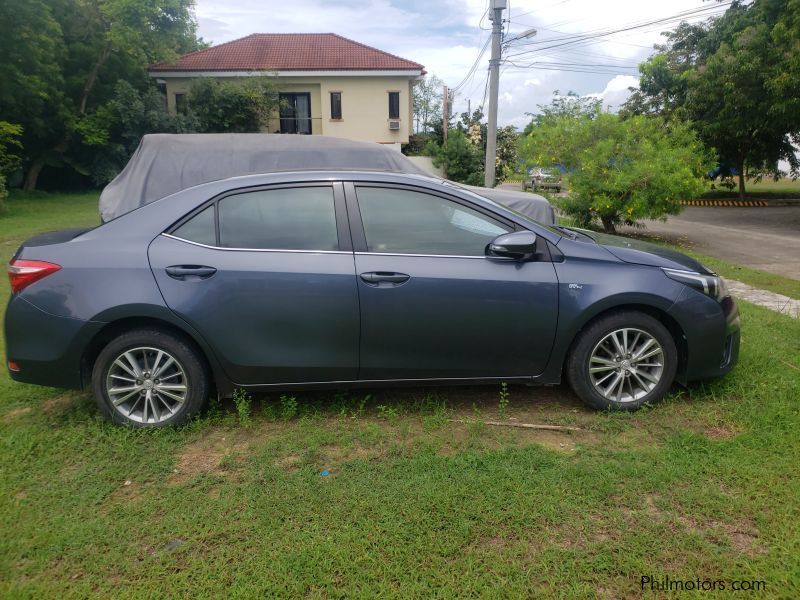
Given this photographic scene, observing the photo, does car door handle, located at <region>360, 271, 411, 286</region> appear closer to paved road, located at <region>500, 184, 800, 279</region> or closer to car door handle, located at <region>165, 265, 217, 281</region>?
car door handle, located at <region>165, 265, 217, 281</region>

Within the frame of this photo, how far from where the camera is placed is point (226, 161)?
9.05 metres

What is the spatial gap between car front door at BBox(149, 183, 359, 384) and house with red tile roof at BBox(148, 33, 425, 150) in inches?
1027

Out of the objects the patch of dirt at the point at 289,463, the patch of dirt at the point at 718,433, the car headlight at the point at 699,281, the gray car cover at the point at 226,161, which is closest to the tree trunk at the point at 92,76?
the gray car cover at the point at 226,161

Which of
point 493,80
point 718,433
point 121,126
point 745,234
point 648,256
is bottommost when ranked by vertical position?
point 718,433

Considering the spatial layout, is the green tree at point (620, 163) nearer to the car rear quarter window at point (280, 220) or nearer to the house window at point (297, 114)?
the car rear quarter window at point (280, 220)

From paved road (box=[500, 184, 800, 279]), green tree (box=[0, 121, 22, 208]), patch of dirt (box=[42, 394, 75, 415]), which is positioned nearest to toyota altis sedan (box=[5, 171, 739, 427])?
patch of dirt (box=[42, 394, 75, 415])

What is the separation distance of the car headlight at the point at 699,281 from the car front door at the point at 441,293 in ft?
2.76

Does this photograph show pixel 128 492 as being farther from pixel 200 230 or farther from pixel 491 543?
pixel 491 543

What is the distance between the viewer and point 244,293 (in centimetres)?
359

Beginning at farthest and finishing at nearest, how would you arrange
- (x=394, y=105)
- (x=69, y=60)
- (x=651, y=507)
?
(x=394, y=105) < (x=69, y=60) < (x=651, y=507)

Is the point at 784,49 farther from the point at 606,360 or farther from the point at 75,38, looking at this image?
the point at 75,38

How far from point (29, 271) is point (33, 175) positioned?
2484 cm

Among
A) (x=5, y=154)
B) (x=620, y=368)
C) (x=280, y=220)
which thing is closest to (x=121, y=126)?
(x=5, y=154)

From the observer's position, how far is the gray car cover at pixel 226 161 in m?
8.73
